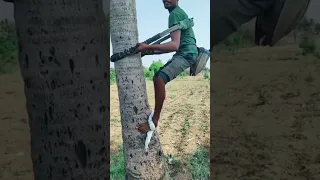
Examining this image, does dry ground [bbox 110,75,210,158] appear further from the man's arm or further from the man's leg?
the man's arm

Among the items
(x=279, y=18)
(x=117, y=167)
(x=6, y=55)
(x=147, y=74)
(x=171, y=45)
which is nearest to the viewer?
(x=279, y=18)

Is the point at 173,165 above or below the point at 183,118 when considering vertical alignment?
below

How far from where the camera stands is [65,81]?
131 centimetres

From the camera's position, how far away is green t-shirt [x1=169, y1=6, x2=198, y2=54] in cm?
327

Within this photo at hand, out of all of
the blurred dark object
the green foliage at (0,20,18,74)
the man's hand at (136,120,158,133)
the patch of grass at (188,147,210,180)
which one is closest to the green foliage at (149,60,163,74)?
the man's hand at (136,120,158,133)

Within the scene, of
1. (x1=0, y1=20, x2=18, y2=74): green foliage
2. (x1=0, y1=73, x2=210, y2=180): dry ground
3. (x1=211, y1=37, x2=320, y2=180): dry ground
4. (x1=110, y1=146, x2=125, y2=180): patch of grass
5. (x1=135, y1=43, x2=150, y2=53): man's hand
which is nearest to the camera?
(x1=135, y1=43, x2=150, y2=53): man's hand

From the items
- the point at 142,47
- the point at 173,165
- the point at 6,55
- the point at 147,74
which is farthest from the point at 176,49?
the point at 6,55

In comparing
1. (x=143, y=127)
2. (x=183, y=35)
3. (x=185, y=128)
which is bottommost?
(x=185, y=128)

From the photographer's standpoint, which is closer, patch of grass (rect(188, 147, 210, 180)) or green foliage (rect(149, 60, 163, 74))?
green foliage (rect(149, 60, 163, 74))

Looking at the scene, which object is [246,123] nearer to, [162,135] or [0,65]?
[162,135]

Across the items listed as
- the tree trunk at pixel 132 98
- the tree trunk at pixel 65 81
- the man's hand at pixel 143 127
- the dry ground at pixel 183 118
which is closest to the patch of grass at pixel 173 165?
the dry ground at pixel 183 118

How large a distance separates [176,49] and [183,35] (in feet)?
0.38

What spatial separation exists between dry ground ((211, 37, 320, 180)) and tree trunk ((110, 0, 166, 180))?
670 millimetres

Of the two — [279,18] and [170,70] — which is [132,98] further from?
[279,18]
